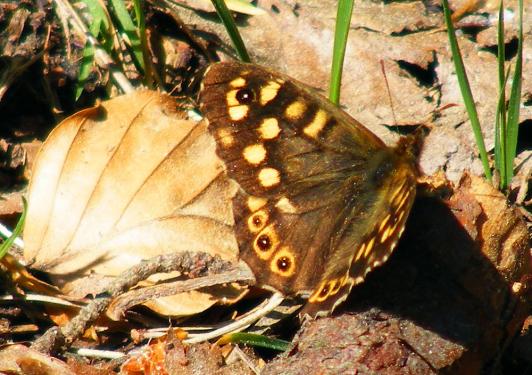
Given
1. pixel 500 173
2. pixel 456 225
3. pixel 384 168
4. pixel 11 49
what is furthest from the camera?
pixel 11 49

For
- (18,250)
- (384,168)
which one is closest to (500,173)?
(384,168)

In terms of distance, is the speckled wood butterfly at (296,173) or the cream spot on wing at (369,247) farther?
the speckled wood butterfly at (296,173)

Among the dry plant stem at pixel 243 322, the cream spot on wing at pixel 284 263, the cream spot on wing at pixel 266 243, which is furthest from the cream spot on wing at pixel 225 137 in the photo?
the dry plant stem at pixel 243 322

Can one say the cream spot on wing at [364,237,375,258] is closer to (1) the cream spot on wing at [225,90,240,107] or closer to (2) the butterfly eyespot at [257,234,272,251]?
(2) the butterfly eyespot at [257,234,272,251]

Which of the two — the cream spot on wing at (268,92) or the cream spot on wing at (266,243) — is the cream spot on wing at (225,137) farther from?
the cream spot on wing at (266,243)

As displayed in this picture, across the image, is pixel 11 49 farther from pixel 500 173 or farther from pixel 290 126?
pixel 500 173

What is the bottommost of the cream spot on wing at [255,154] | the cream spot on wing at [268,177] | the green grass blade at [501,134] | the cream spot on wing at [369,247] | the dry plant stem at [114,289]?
the dry plant stem at [114,289]

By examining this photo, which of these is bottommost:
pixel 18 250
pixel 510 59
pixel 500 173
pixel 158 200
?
pixel 18 250
